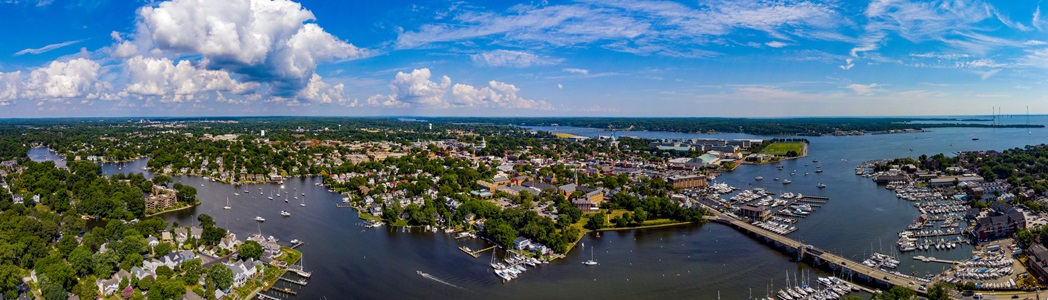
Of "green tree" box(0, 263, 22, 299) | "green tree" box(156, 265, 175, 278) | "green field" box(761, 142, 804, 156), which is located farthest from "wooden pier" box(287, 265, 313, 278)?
"green field" box(761, 142, 804, 156)

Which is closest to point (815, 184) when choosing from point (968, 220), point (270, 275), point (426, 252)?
point (968, 220)

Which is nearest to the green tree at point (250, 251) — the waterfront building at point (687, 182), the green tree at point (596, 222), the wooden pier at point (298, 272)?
the wooden pier at point (298, 272)

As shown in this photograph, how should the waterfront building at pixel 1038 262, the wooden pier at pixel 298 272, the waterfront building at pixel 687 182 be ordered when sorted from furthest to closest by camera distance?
the waterfront building at pixel 687 182, the wooden pier at pixel 298 272, the waterfront building at pixel 1038 262

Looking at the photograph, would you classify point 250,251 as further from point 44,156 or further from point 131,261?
point 44,156

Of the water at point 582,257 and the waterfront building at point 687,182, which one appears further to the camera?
the waterfront building at point 687,182

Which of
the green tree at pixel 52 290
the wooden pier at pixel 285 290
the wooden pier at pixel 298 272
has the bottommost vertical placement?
the wooden pier at pixel 285 290

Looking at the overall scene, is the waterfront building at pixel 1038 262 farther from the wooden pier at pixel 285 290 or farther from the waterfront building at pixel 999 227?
the wooden pier at pixel 285 290
